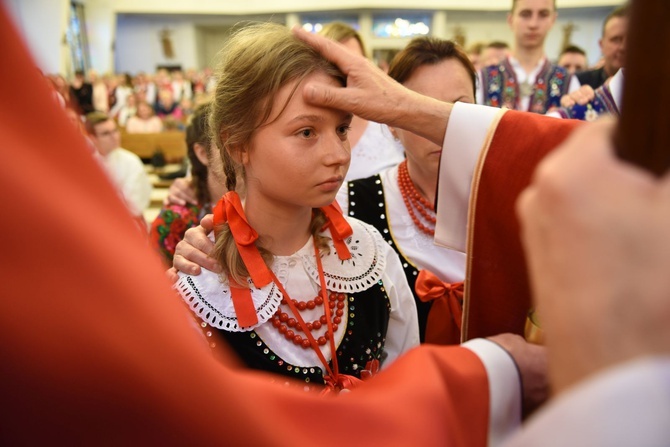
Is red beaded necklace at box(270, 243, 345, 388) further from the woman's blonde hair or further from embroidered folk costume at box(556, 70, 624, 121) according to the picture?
embroidered folk costume at box(556, 70, 624, 121)

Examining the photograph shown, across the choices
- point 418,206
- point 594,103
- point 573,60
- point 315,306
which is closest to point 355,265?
point 315,306

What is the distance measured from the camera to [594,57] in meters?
18.0

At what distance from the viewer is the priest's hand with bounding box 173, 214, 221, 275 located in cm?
122

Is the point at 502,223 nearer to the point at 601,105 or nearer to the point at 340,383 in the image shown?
the point at 340,383

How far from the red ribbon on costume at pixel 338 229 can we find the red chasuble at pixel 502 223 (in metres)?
0.36

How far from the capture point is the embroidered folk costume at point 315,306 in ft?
3.88

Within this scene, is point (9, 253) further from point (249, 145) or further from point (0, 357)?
point (249, 145)

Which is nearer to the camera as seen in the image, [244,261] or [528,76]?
[244,261]

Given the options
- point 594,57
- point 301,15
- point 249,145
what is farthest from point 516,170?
point 594,57

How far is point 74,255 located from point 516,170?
2.81ft

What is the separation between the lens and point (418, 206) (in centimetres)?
176

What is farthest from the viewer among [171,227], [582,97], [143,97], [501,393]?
[143,97]

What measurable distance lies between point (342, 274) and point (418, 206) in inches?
21.8

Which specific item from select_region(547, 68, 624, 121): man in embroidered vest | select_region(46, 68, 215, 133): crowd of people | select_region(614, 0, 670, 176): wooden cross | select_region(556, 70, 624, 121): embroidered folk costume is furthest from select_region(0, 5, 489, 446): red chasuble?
select_region(46, 68, 215, 133): crowd of people
